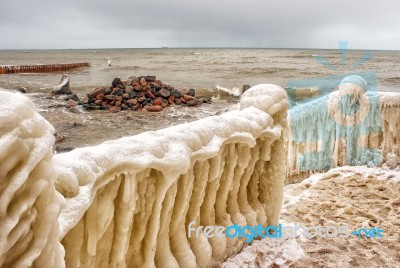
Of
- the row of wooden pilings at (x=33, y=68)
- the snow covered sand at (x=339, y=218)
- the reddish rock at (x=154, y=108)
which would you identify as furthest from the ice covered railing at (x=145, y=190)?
the row of wooden pilings at (x=33, y=68)

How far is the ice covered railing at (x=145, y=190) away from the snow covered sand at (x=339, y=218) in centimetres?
38

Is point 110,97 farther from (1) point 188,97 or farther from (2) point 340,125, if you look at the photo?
(2) point 340,125

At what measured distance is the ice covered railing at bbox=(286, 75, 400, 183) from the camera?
755 centimetres

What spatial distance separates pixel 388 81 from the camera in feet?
108

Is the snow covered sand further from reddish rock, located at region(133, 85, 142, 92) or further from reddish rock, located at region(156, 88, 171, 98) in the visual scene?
reddish rock, located at region(133, 85, 142, 92)

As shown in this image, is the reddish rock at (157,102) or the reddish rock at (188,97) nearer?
the reddish rock at (157,102)

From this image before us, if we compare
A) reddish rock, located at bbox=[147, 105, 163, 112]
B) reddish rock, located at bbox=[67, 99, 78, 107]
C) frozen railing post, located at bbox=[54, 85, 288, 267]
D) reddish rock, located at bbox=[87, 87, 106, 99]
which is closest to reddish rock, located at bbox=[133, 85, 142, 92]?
reddish rock, located at bbox=[87, 87, 106, 99]

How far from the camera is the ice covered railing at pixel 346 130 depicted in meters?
7.55

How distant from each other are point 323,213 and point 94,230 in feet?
13.6

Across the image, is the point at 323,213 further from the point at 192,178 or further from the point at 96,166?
the point at 96,166

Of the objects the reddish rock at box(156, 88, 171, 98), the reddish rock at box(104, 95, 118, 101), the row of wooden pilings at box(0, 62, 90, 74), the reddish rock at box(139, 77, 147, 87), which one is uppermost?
the row of wooden pilings at box(0, 62, 90, 74)

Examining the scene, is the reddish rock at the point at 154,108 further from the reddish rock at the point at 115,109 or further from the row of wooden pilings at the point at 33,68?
the row of wooden pilings at the point at 33,68

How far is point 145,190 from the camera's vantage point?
2.52 m

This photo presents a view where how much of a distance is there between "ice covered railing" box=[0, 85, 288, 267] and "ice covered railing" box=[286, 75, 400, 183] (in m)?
4.05
